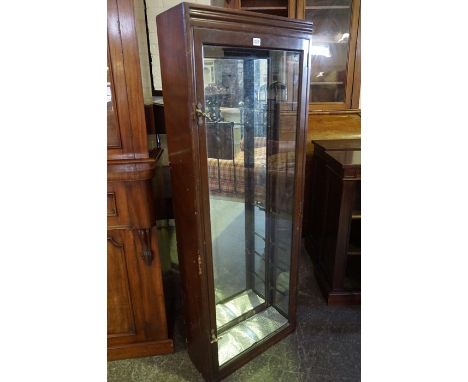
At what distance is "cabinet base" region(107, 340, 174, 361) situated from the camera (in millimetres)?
1404

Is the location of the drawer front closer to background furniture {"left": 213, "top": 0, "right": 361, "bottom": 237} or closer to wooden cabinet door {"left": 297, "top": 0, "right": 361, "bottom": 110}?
background furniture {"left": 213, "top": 0, "right": 361, "bottom": 237}

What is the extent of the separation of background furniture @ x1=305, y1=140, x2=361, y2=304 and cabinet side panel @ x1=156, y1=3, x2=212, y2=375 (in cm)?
89

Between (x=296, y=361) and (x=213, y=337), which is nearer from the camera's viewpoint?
(x=213, y=337)

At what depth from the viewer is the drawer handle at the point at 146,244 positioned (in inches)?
48.8

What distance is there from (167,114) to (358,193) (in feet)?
3.63

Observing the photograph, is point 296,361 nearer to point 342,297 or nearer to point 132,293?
point 342,297

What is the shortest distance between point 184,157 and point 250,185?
590 millimetres

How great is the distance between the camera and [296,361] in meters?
1.40

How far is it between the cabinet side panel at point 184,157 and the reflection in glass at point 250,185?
144 millimetres

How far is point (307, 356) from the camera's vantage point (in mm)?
1431

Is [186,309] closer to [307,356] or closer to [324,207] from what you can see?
[307,356]

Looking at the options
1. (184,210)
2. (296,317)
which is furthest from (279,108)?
(296,317)

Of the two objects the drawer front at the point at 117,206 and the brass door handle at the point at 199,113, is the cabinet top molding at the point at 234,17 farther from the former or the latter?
the drawer front at the point at 117,206

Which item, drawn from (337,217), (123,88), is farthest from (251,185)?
(123,88)
